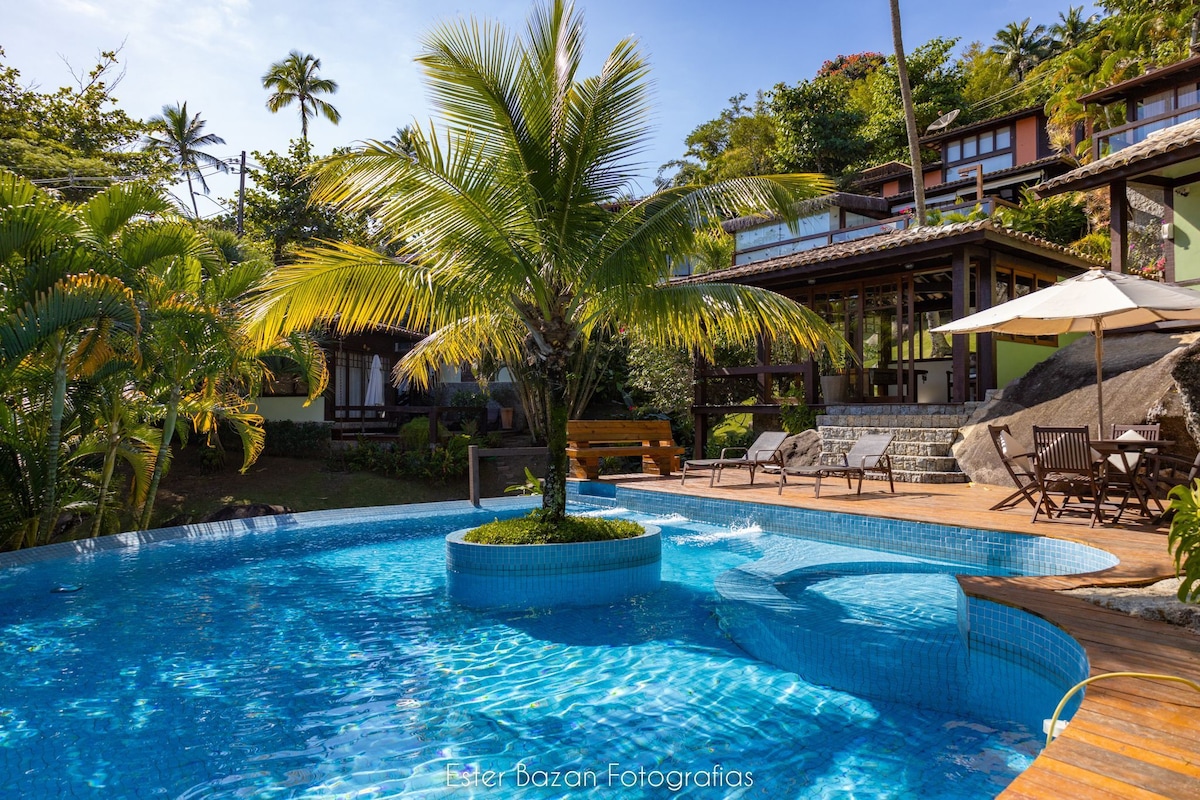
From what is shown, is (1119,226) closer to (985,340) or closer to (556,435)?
(985,340)

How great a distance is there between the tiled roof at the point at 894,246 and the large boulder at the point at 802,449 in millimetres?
3522

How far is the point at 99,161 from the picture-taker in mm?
19094

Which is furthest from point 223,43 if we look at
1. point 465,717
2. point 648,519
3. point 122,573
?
point 465,717

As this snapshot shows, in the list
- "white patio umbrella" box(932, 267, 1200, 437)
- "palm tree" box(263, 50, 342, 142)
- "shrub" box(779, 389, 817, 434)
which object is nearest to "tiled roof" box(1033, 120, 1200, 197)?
"white patio umbrella" box(932, 267, 1200, 437)

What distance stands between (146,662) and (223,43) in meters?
11.6

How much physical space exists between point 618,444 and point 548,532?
736cm

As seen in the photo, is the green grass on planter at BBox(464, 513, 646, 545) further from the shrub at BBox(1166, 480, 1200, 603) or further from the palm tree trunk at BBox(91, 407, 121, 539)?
the palm tree trunk at BBox(91, 407, 121, 539)

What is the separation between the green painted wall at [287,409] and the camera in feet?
63.2

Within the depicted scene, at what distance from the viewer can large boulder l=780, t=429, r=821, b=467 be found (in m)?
13.2

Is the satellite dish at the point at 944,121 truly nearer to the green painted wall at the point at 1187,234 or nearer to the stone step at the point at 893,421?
the green painted wall at the point at 1187,234

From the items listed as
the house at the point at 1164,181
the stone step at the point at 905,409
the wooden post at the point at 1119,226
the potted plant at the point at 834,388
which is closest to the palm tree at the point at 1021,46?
the house at the point at 1164,181

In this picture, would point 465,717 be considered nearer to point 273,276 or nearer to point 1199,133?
point 273,276

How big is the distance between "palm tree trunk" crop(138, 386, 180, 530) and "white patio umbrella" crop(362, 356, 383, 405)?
11156 mm

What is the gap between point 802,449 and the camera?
13508 millimetres
